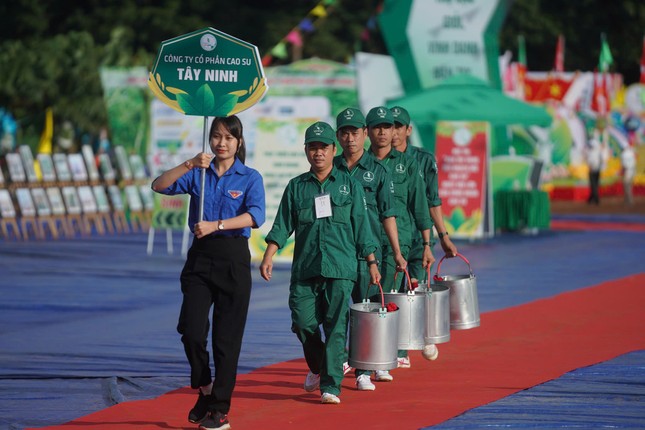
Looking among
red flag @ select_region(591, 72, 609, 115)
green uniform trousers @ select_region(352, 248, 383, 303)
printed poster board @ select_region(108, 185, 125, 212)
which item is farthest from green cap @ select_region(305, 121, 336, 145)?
red flag @ select_region(591, 72, 609, 115)

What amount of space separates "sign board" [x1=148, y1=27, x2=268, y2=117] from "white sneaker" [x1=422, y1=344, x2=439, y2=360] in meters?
2.96

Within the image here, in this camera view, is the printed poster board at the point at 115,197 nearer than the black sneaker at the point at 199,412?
No

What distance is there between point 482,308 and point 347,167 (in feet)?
17.1

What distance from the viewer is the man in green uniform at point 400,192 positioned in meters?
9.67

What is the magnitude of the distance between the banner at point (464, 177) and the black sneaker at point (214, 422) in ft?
53.9

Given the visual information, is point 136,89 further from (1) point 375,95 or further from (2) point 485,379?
(2) point 485,379

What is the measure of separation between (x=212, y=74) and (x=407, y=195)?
2.50 metres

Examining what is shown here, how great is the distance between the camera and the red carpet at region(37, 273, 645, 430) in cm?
802

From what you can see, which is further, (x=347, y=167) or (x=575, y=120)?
(x=575, y=120)

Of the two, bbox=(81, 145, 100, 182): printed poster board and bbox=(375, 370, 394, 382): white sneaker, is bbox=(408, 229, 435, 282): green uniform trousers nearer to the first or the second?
bbox=(375, 370, 394, 382): white sneaker

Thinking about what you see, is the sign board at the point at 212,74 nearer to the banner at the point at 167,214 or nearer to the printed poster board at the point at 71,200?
the banner at the point at 167,214

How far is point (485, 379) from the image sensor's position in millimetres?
9461

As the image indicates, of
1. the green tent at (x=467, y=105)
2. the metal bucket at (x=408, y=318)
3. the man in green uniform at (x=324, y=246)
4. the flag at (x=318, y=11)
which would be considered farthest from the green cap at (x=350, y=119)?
the flag at (x=318, y=11)

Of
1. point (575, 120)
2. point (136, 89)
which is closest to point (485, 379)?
point (136, 89)
